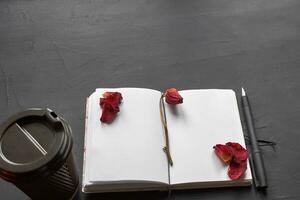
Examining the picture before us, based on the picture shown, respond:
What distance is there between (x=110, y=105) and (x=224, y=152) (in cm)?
27

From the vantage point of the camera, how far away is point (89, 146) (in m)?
0.90

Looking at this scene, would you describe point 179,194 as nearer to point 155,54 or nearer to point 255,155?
point 255,155

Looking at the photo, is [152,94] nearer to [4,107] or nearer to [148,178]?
[148,178]

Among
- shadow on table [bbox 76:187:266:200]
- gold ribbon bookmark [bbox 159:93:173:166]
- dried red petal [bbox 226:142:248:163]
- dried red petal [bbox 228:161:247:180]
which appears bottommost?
shadow on table [bbox 76:187:266:200]

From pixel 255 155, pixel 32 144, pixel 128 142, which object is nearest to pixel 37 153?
pixel 32 144

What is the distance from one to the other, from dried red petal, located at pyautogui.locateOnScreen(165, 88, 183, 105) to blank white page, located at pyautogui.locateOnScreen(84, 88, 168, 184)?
26mm

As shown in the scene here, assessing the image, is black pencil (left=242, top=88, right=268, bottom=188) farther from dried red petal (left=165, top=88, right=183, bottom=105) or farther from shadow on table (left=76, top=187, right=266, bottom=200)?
dried red petal (left=165, top=88, right=183, bottom=105)

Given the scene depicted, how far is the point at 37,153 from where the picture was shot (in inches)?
29.1

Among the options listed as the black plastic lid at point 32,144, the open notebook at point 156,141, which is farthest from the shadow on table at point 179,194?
the black plastic lid at point 32,144

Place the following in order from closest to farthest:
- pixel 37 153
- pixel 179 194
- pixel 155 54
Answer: pixel 37 153 → pixel 179 194 → pixel 155 54

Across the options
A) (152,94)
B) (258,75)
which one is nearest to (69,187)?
(152,94)

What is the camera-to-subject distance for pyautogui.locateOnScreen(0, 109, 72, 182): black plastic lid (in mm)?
717

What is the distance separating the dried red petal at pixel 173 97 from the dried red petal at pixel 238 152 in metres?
0.15

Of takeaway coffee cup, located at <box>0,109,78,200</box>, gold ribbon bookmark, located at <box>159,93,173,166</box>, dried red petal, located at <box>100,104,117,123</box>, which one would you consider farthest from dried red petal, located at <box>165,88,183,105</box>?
takeaway coffee cup, located at <box>0,109,78,200</box>
